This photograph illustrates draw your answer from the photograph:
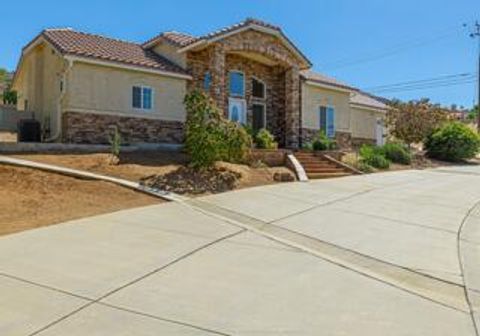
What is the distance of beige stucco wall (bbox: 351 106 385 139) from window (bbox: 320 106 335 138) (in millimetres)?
4253

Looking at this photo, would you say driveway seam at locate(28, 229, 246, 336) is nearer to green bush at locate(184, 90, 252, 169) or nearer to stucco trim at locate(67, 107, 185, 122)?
green bush at locate(184, 90, 252, 169)

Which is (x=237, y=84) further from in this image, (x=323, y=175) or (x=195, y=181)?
(x=195, y=181)

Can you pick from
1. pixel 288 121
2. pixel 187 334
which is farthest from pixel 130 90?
pixel 187 334

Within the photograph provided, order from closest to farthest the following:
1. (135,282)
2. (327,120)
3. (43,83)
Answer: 1. (135,282)
2. (43,83)
3. (327,120)

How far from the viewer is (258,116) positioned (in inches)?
1134

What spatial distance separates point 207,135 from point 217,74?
23.8 ft

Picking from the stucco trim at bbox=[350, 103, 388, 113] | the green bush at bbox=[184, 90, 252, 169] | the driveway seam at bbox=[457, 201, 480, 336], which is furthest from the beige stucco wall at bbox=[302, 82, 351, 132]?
the driveway seam at bbox=[457, 201, 480, 336]

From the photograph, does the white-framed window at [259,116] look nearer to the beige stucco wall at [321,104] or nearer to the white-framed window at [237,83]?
the white-framed window at [237,83]

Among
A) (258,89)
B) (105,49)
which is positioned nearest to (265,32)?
(258,89)

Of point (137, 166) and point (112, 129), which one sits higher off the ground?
point (112, 129)

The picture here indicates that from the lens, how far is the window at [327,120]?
3127 cm

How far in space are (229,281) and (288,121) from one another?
70.6ft

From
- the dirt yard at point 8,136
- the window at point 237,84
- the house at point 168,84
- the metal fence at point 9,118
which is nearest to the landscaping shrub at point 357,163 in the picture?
the house at point 168,84

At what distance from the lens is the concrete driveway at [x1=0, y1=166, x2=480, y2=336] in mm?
6062
